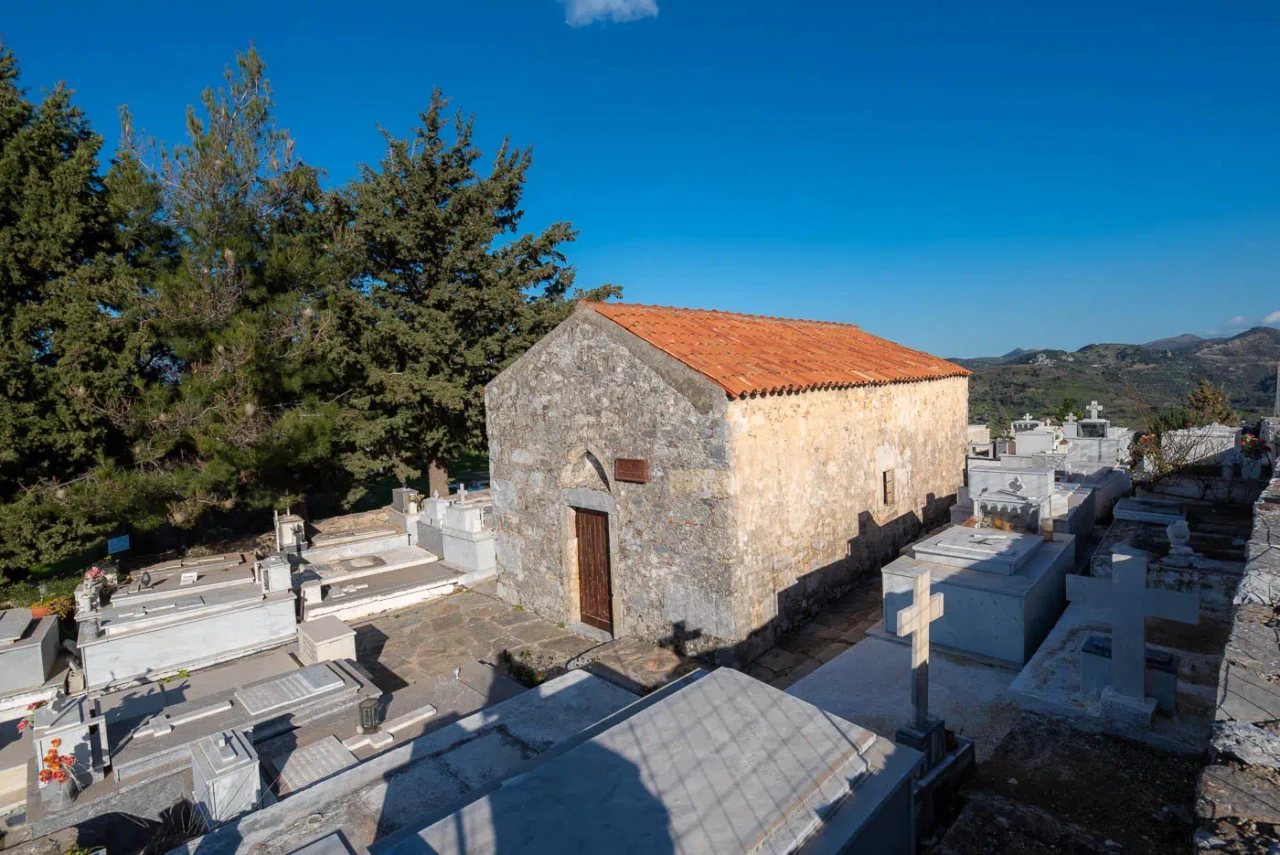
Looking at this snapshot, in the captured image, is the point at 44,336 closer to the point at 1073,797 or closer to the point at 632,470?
the point at 632,470

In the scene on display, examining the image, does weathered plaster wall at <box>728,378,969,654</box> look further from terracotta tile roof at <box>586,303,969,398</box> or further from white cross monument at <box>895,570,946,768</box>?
white cross monument at <box>895,570,946,768</box>

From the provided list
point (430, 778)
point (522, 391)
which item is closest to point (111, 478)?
point (522, 391)

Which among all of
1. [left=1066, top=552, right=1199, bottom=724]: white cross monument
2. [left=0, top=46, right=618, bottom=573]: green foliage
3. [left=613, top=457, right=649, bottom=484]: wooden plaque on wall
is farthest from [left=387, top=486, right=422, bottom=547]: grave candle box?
[left=1066, top=552, right=1199, bottom=724]: white cross monument

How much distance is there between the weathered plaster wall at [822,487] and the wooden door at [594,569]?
7.64 ft

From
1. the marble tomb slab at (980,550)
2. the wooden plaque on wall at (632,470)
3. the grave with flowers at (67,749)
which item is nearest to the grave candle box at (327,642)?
the grave with flowers at (67,749)

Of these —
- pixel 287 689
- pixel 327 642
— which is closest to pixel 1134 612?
pixel 287 689

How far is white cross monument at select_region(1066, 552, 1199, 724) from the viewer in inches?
174

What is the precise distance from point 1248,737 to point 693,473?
19.4ft

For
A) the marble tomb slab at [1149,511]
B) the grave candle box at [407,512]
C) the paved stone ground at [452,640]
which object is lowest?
the paved stone ground at [452,640]

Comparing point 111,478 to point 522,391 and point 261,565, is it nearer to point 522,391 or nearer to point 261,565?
point 261,565

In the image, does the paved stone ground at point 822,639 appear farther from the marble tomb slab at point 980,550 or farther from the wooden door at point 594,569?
the wooden door at point 594,569

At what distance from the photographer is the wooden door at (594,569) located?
9.39m

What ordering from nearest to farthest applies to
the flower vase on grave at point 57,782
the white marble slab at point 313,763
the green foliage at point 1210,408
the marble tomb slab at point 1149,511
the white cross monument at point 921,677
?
the white cross monument at point 921,677, the white marble slab at point 313,763, the flower vase on grave at point 57,782, the marble tomb slab at point 1149,511, the green foliage at point 1210,408

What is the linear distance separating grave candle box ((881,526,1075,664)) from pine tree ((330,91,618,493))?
1255cm
